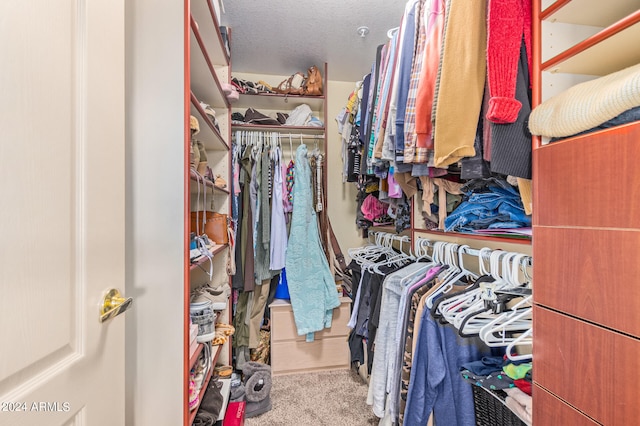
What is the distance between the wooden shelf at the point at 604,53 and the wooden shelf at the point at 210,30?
129 centimetres

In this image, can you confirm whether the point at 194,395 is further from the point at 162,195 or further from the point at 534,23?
the point at 534,23

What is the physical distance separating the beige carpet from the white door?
1.35 m

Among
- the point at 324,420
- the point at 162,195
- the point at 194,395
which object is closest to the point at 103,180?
the point at 162,195

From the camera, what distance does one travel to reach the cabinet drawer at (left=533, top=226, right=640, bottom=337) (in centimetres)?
54

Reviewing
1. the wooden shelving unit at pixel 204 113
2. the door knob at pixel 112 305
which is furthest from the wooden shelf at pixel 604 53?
the door knob at pixel 112 305

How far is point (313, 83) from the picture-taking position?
2.34 meters

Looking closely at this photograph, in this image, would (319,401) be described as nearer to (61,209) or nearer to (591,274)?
(591,274)

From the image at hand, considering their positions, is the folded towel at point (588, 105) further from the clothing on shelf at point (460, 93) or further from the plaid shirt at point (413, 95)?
the plaid shirt at point (413, 95)

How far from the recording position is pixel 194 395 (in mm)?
1151

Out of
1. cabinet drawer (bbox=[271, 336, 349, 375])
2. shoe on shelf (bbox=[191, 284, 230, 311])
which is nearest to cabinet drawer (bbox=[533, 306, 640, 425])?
shoe on shelf (bbox=[191, 284, 230, 311])

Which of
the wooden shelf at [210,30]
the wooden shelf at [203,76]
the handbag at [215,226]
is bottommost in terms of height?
the handbag at [215,226]

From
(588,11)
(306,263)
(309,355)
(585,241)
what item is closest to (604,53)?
(588,11)

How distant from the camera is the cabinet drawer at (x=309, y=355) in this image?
7.13 ft

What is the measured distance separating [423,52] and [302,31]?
1.16 m
